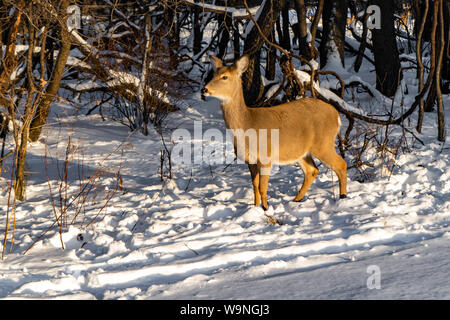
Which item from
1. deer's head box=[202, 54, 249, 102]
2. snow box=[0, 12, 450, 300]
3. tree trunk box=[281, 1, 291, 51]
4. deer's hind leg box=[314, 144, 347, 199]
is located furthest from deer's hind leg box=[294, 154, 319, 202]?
tree trunk box=[281, 1, 291, 51]

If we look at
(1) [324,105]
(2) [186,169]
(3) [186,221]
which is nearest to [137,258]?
(3) [186,221]

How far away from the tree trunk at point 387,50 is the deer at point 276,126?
5044 mm

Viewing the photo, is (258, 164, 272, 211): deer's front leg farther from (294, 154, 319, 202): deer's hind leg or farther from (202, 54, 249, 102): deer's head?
(202, 54, 249, 102): deer's head

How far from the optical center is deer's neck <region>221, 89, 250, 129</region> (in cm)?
573

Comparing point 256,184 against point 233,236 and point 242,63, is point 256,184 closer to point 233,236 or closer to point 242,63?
point 233,236

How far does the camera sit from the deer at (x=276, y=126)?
18.8 feet

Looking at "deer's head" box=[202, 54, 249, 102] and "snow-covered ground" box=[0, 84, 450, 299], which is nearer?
"snow-covered ground" box=[0, 84, 450, 299]

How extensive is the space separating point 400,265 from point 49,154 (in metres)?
6.44

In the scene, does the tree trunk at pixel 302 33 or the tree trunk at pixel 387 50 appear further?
the tree trunk at pixel 387 50

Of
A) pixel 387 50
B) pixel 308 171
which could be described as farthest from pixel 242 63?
pixel 387 50

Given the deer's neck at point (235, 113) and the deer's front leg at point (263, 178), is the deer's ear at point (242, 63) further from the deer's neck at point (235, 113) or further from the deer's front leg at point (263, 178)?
the deer's front leg at point (263, 178)

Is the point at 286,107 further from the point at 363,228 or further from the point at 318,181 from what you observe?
the point at 363,228

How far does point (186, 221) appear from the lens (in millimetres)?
5418

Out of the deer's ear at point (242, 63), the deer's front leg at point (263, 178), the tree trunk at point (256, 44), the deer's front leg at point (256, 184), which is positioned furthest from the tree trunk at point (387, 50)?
the deer's front leg at point (263, 178)
